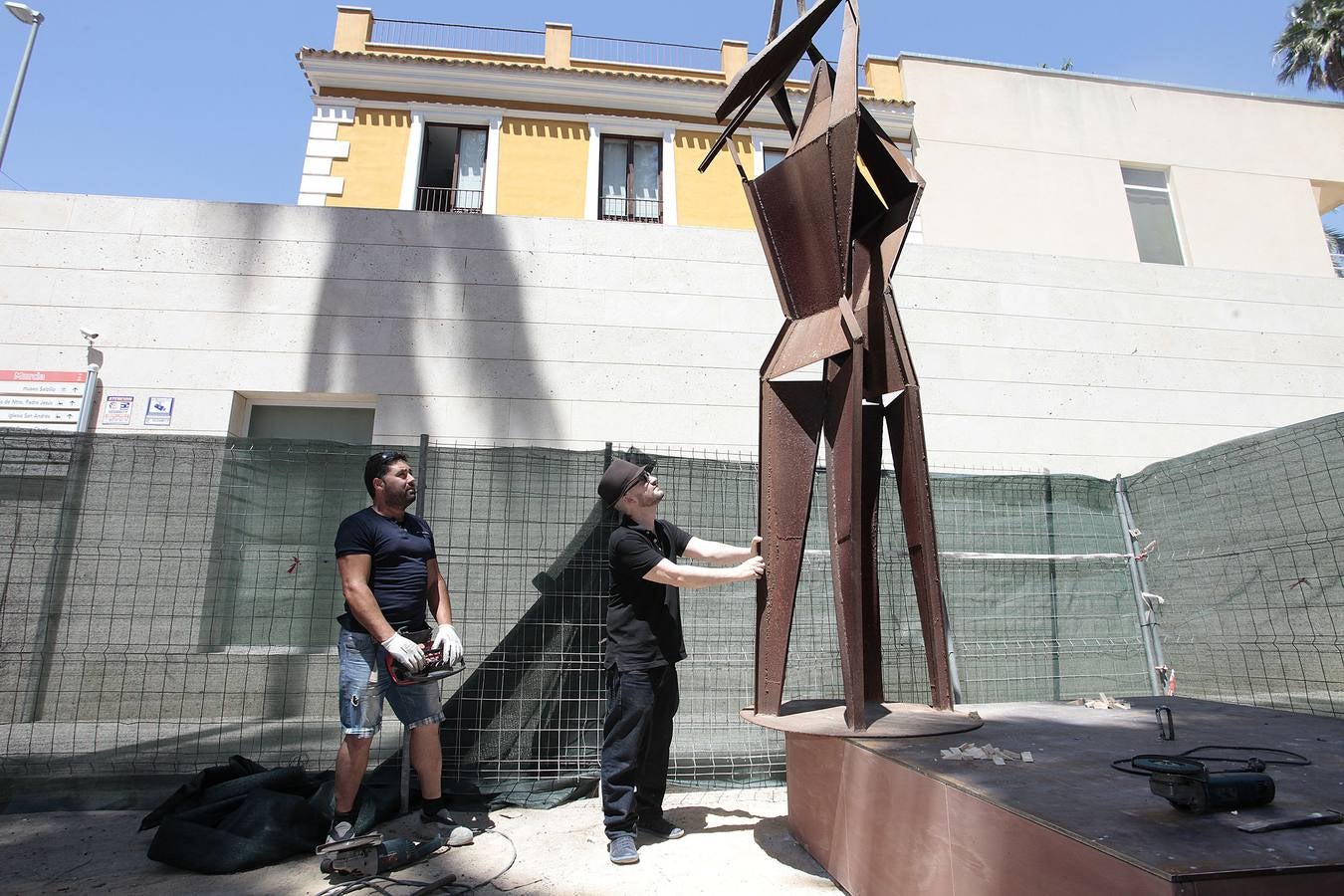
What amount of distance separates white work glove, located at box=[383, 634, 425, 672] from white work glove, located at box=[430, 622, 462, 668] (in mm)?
160

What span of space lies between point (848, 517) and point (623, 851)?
181 centimetres

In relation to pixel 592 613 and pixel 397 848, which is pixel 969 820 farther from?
pixel 592 613

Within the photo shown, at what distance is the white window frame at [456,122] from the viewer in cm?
1160

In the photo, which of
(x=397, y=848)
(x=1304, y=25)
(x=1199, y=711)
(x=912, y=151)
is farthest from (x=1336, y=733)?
(x=1304, y=25)

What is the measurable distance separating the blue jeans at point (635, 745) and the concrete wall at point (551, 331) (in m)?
3.94

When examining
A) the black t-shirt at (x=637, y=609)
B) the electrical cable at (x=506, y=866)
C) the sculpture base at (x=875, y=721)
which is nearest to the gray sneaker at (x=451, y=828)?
the electrical cable at (x=506, y=866)

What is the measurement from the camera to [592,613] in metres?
4.80

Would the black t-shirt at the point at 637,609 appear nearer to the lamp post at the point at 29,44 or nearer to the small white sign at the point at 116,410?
the small white sign at the point at 116,410

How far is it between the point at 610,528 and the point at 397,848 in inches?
86.9

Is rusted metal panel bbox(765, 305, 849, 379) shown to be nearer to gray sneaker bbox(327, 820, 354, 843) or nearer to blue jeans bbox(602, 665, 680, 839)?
blue jeans bbox(602, 665, 680, 839)

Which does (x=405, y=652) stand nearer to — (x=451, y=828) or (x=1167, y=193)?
(x=451, y=828)

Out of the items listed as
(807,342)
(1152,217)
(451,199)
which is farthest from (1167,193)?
(807,342)

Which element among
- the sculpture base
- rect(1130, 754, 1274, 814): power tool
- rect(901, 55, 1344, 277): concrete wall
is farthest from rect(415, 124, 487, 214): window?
rect(1130, 754, 1274, 814): power tool

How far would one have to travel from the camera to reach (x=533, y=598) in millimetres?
5266
